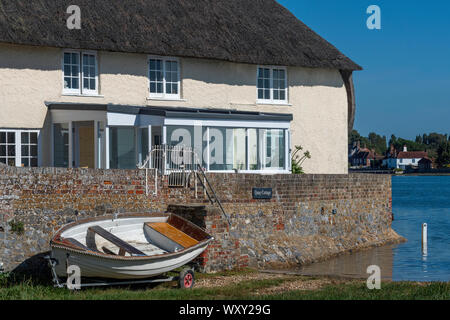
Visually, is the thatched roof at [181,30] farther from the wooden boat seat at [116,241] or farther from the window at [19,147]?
the wooden boat seat at [116,241]

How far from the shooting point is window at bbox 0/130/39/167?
22906 millimetres

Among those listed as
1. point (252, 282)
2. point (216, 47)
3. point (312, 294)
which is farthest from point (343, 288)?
point (216, 47)

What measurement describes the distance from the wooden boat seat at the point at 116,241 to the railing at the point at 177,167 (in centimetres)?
314

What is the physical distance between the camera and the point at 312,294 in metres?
13.8

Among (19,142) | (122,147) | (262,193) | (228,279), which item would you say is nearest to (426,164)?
(122,147)

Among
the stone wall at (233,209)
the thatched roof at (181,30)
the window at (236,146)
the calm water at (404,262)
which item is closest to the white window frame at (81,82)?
the thatched roof at (181,30)

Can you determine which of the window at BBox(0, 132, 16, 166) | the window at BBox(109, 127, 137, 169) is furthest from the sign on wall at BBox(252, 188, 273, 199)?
the window at BBox(0, 132, 16, 166)

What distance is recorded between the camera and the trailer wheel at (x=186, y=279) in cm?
1569

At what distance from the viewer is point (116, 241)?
1568 centimetres

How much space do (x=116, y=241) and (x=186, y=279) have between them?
71.2 inches

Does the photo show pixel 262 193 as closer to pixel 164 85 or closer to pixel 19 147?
pixel 164 85

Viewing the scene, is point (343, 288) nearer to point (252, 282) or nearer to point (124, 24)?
point (252, 282)

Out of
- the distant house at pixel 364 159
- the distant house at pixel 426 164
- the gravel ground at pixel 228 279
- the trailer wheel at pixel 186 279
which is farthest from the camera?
the distant house at pixel 364 159

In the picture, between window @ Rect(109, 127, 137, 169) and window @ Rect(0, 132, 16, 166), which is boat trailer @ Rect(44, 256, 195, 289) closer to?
window @ Rect(0, 132, 16, 166)
